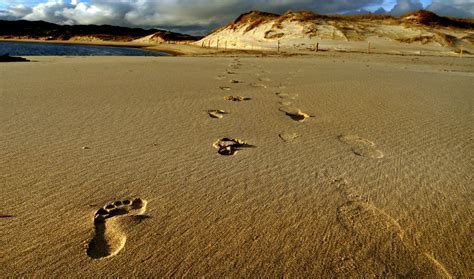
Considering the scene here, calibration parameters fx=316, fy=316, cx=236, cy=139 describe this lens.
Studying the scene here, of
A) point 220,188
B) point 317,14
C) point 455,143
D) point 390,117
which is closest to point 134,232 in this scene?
point 220,188

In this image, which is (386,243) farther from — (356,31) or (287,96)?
(356,31)

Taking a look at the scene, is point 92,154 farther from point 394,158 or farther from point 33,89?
point 33,89

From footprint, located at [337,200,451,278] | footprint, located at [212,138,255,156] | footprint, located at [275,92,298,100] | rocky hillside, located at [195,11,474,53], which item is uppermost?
rocky hillside, located at [195,11,474,53]

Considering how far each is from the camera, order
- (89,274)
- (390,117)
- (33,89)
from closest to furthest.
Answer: (89,274)
(390,117)
(33,89)

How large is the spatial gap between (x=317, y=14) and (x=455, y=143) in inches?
1148

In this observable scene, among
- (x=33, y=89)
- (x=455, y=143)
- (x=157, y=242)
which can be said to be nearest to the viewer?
(x=157, y=242)

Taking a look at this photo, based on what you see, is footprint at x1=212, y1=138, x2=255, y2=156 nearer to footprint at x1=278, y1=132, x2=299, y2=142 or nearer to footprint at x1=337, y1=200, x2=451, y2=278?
footprint at x1=278, y1=132, x2=299, y2=142

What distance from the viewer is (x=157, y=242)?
95 cm

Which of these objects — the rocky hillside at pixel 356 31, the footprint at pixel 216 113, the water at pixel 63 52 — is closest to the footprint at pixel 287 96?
the footprint at pixel 216 113

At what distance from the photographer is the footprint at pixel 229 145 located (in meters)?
1.66

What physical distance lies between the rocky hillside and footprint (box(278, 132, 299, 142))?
67.3ft

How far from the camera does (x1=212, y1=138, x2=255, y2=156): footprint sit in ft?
5.45

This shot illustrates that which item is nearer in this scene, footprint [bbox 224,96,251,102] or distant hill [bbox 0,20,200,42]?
footprint [bbox 224,96,251,102]

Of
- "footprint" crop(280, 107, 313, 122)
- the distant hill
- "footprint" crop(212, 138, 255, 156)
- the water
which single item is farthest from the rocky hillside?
the distant hill
